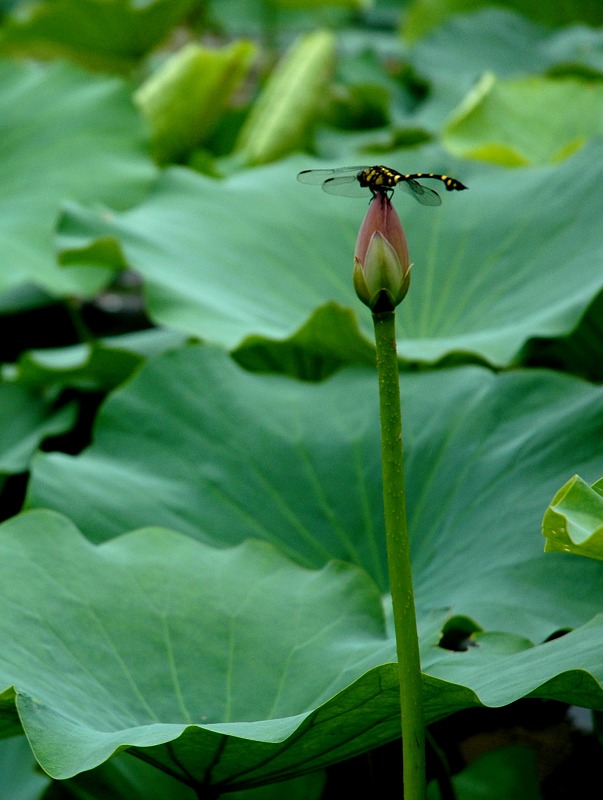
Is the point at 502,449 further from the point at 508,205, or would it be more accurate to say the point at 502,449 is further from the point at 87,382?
the point at 87,382

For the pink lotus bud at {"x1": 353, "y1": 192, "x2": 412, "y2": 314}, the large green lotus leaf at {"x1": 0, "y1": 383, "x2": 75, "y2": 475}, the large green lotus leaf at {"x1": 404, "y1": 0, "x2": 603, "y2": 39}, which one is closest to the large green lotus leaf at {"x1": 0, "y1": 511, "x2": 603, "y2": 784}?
the pink lotus bud at {"x1": 353, "y1": 192, "x2": 412, "y2": 314}

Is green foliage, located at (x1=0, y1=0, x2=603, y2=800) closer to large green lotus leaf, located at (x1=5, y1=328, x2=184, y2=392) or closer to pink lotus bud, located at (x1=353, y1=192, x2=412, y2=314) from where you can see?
large green lotus leaf, located at (x1=5, y1=328, x2=184, y2=392)

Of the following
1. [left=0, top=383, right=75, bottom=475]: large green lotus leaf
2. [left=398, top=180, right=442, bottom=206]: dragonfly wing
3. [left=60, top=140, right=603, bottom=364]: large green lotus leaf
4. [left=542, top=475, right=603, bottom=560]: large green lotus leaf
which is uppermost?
[left=398, top=180, right=442, bottom=206]: dragonfly wing

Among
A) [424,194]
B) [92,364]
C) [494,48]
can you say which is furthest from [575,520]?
[494,48]

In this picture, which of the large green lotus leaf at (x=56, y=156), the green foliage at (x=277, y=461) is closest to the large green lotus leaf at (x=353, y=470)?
the green foliage at (x=277, y=461)

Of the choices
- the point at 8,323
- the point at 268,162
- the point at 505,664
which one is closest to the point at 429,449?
the point at 505,664

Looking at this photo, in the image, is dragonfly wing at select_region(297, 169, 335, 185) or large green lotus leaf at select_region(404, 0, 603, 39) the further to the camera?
large green lotus leaf at select_region(404, 0, 603, 39)

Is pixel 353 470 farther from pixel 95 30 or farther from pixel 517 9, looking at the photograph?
pixel 517 9
